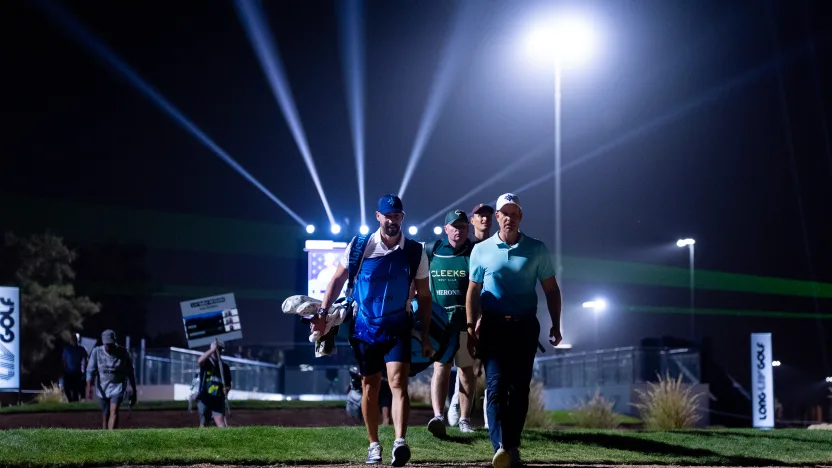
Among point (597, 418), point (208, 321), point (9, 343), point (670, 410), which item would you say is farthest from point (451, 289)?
point (9, 343)

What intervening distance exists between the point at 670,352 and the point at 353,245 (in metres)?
24.2

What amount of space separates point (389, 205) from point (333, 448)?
2.77m

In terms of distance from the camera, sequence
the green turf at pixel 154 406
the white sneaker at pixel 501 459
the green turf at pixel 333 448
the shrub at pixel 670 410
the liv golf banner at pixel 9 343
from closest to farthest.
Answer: the white sneaker at pixel 501 459, the green turf at pixel 333 448, the shrub at pixel 670 410, the green turf at pixel 154 406, the liv golf banner at pixel 9 343

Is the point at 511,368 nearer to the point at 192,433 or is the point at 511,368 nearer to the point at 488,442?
the point at 488,442

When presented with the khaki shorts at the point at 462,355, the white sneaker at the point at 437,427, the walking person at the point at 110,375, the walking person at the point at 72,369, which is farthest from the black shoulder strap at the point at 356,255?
the walking person at the point at 72,369

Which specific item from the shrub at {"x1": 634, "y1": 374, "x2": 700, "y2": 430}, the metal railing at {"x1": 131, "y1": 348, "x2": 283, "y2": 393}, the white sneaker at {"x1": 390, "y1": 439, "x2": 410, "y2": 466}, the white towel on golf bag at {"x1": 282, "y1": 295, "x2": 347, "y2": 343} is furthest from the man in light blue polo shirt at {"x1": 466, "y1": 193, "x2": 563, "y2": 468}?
the metal railing at {"x1": 131, "y1": 348, "x2": 283, "y2": 393}

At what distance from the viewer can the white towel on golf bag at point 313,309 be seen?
28.5 feet

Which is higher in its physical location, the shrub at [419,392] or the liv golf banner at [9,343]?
the liv golf banner at [9,343]

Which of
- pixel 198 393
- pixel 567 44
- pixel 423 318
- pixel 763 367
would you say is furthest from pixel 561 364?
pixel 423 318

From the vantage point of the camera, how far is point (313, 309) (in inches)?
347

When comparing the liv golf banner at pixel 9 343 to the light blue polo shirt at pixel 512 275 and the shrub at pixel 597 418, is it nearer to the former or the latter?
the shrub at pixel 597 418

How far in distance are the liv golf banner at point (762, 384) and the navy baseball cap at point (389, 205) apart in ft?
63.3

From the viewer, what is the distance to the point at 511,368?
28.8 ft

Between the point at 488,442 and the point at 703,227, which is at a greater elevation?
the point at 703,227
